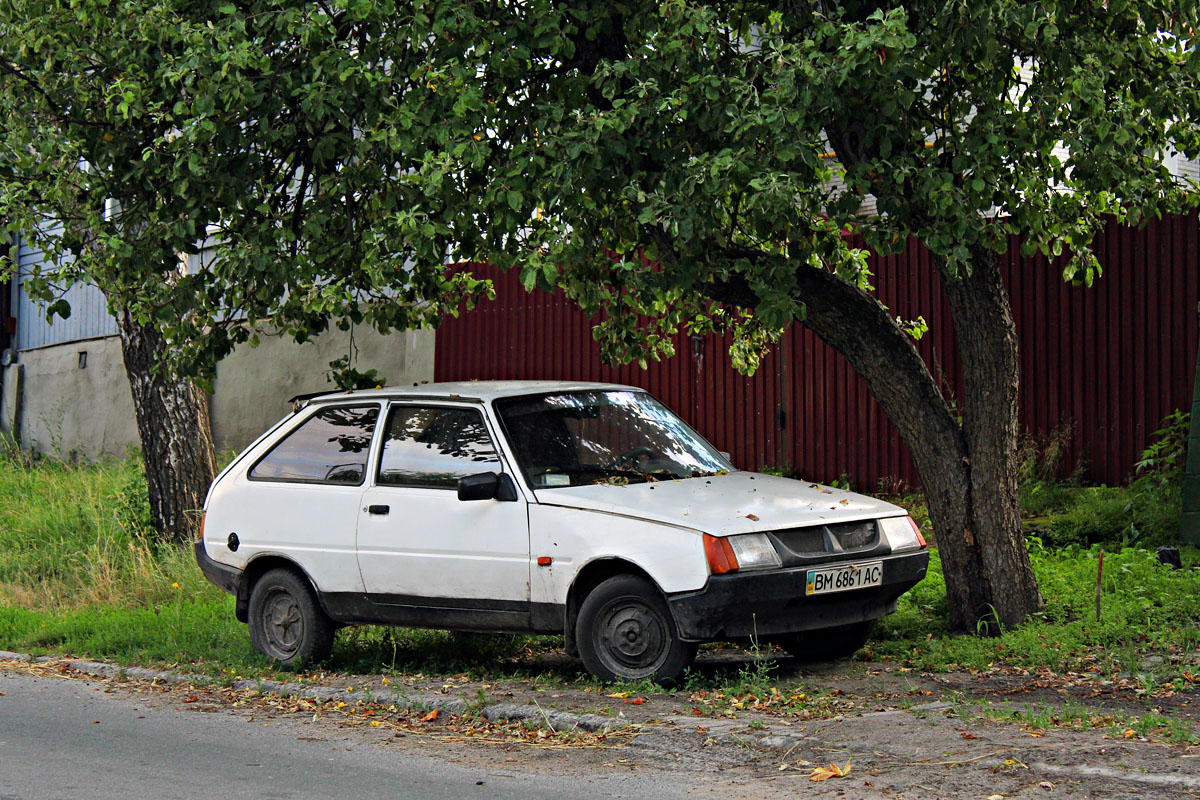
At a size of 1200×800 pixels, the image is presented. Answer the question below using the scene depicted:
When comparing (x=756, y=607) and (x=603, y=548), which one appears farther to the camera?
(x=603, y=548)

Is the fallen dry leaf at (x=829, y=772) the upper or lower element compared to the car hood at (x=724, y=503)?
lower

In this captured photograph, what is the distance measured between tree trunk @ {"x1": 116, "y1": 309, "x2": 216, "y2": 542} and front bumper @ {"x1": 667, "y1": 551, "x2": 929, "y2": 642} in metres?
7.24

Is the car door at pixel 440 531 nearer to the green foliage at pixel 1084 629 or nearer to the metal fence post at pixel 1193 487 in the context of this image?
the green foliage at pixel 1084 629

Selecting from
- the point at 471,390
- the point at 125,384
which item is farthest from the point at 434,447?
the point at 125,384

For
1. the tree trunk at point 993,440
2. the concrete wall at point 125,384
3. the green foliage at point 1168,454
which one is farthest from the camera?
the concrete wall at point 125,384

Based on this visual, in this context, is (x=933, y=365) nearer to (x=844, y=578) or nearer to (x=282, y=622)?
(x=844, y=578)

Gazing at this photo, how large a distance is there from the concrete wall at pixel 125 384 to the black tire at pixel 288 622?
9222 mm

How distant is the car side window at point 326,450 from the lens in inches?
335

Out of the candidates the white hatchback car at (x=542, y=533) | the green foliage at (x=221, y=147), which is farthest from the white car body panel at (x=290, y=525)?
the green foliage at (x=221, y=147)

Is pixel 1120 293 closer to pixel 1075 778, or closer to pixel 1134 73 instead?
pixel 1134 73

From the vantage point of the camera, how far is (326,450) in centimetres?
866

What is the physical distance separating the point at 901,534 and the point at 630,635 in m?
1.67

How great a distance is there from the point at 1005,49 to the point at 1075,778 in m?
4.12

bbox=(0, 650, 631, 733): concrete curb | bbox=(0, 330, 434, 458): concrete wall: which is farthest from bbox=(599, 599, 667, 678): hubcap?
bbox=(0, 330, 434, 458): concrete wall
